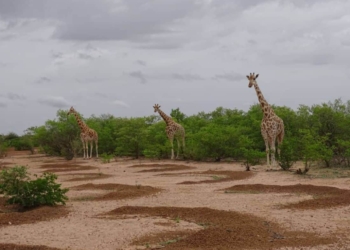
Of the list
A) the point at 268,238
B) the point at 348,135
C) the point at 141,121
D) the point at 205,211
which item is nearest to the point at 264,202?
the point at 205,211

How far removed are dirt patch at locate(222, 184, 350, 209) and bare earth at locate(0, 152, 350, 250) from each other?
21 mm

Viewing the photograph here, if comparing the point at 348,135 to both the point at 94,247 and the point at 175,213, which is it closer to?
the point at 175,213

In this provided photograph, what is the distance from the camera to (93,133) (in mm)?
36219

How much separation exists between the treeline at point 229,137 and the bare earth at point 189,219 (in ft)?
16.0

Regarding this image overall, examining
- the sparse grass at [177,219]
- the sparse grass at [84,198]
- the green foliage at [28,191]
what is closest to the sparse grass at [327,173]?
the sparse grass at [84,198]

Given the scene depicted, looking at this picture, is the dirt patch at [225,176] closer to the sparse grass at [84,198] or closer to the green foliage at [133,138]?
the sparse grass at [84,198]

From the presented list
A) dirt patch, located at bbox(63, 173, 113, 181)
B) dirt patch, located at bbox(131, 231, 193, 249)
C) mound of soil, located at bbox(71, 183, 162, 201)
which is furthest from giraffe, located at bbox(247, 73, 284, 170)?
dirt patch, located at bbox(131, 231, 193, 249)

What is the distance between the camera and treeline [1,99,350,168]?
2175cm

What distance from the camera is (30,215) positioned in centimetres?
1153

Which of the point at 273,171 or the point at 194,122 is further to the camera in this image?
the point at 194,122

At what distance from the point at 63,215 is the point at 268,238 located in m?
4.84

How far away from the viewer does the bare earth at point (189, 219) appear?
862 centimetres

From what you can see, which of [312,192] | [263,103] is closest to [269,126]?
[263,103]

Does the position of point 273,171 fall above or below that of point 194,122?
below
